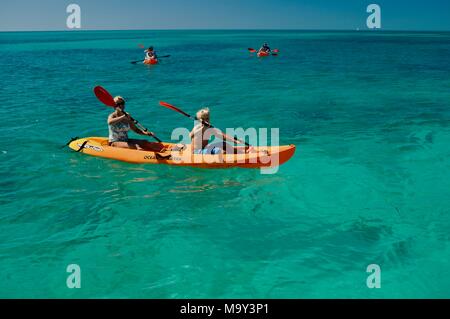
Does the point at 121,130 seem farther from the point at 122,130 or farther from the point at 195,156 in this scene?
the point at 195,156

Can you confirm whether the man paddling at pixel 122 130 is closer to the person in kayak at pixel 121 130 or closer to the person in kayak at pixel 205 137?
the person in kayak at pixel 121 130

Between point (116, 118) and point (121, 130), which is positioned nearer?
point (116, 118)

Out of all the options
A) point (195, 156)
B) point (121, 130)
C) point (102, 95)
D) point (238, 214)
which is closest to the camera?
point (238, 214)

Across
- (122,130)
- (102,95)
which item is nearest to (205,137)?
(122,130)

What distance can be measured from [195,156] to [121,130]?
2.15 meters

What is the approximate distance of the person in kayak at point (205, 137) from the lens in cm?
893

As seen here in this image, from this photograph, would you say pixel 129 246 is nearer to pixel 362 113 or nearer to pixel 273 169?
pixel 273 169

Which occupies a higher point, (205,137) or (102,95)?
(102,95)

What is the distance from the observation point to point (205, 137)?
923cm

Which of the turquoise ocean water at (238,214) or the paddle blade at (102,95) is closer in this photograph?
the turquoise ocean water at (238,214)

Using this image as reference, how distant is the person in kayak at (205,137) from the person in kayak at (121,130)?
1.43m

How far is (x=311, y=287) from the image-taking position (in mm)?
5812

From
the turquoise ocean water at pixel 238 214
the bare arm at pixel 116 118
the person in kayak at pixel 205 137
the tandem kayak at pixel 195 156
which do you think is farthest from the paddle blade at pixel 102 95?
the person in kayak at pixel 205 137
